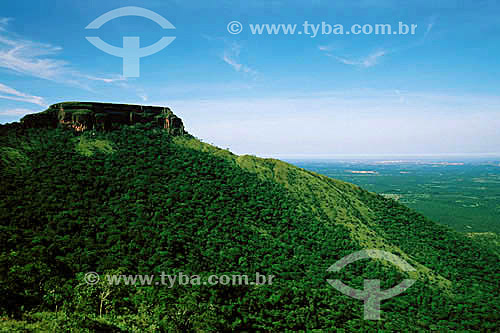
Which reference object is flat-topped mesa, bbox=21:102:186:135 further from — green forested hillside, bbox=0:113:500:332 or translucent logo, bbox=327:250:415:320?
translucent logo, bbox=327:250:415:320

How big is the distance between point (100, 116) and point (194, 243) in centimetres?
3122

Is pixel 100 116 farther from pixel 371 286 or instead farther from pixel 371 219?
pixel 371 219

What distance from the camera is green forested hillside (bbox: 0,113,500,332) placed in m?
25.3

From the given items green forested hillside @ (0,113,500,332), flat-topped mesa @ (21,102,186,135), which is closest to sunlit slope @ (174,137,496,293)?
green forested hillside @ (0,113,500,332)

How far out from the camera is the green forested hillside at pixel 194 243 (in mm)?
25344

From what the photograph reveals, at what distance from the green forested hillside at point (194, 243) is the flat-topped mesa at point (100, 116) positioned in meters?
1.68

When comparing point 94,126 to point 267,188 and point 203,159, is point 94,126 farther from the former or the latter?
point 267,188

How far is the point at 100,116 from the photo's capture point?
52781 millimetres

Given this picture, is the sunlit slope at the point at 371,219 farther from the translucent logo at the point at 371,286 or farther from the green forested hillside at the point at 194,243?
the translucent logo at the point at 371,286

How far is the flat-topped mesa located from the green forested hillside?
1684mm

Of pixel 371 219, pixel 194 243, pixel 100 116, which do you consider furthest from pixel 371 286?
pixel 100 116

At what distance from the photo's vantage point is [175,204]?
144 ft

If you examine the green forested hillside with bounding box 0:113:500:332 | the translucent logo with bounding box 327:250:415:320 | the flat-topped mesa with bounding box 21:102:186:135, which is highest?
the flat-topped mesa with bounding box 21:102:186:135

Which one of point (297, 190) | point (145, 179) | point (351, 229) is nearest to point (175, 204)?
point (145, 179)
